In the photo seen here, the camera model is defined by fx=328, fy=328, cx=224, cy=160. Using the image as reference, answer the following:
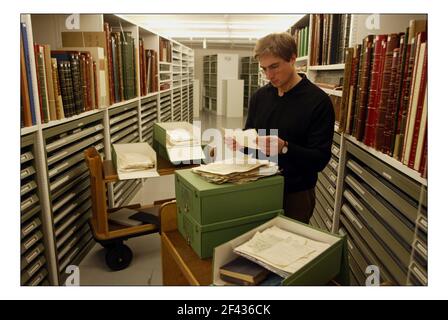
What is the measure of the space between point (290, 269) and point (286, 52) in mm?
866

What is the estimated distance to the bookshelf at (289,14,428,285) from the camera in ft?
3.22

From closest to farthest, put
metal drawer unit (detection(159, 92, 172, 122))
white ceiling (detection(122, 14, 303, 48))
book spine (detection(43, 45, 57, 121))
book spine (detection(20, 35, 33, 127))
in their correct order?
book spine (detection(20, 35, 33, 127)) < book spine (detection(43, 45, 57, 121)) < white ceiling (detection(122, 14, 303, 48)) < metal drawer unit (detection(159, 92, 172, 122))

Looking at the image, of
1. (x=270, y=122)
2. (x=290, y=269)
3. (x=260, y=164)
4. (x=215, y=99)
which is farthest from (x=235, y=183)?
(x=215, y=99)

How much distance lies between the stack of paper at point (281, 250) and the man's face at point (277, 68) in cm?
70

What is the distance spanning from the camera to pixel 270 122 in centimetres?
146

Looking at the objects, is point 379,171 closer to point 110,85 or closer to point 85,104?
point 85,104

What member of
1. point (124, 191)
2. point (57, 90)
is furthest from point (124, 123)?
point (57, 90)

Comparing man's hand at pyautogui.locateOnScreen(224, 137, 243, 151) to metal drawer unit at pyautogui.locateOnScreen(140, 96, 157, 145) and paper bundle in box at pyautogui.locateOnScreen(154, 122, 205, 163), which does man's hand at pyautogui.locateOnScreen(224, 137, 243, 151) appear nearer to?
paper bundle in box at pyautogui.locateOnScreen(154, 122, 205, 163)

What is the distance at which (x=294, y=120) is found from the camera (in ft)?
4.50

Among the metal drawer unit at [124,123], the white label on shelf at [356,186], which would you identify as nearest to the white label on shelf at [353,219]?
the white label on shelf at [356,186]

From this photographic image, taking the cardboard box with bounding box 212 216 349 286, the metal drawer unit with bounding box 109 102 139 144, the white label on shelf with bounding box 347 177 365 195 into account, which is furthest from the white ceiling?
the cardboard box with bounding box 212 216 349 286

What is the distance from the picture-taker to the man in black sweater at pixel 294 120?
130cm

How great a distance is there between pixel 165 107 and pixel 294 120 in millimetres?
3568

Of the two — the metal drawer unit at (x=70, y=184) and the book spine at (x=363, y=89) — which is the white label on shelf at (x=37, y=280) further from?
the book spine at (x=363, y=89)
